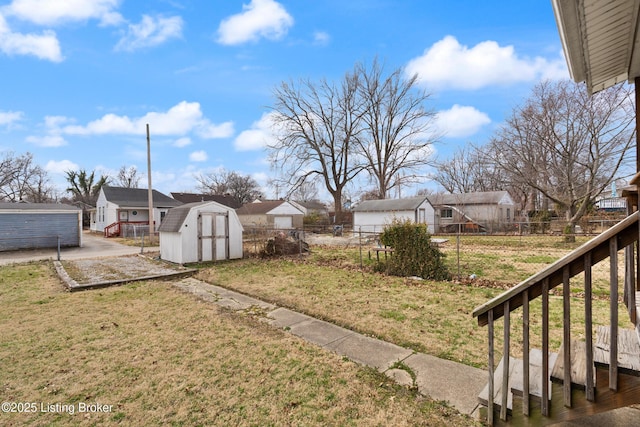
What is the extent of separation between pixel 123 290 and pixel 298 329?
5.18 metres

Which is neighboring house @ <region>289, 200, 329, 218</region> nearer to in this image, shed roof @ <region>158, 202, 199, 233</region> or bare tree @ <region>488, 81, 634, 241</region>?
bare tree @ <region>488, 81, 634, 241</region>

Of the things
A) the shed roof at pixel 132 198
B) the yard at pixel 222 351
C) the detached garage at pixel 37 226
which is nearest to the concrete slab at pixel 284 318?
the yard at pixel 222 351

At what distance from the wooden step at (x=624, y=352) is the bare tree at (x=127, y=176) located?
5844 cm

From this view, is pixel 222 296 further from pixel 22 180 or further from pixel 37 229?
pixel 22 180

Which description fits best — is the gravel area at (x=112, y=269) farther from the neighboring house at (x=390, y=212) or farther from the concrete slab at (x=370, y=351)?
the neighboring house at (x=390, y=212)

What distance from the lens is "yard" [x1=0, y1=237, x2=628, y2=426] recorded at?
9.07 feet

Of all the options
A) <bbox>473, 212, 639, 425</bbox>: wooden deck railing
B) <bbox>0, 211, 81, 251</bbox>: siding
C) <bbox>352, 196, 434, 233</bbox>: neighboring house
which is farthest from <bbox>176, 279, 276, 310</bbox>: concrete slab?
<bbox>352, 196, 434, 233</bbox>: neighboring house

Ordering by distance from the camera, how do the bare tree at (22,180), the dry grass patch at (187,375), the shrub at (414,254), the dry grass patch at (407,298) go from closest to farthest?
the dry grass patch at (187,375), the dry grass patch at (407,298), the shrub at (414,254), the bare tree at (22,180)

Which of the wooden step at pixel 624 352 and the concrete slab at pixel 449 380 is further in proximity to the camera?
the concrete slab at pixel 449 380

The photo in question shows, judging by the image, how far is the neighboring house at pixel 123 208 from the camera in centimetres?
2624

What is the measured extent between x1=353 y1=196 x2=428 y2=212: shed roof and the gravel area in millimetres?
19739

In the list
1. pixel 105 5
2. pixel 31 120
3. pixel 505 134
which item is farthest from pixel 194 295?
pixel 31 120

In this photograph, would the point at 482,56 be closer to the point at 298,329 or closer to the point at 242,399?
the point at 298,329

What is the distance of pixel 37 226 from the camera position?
683 inches
